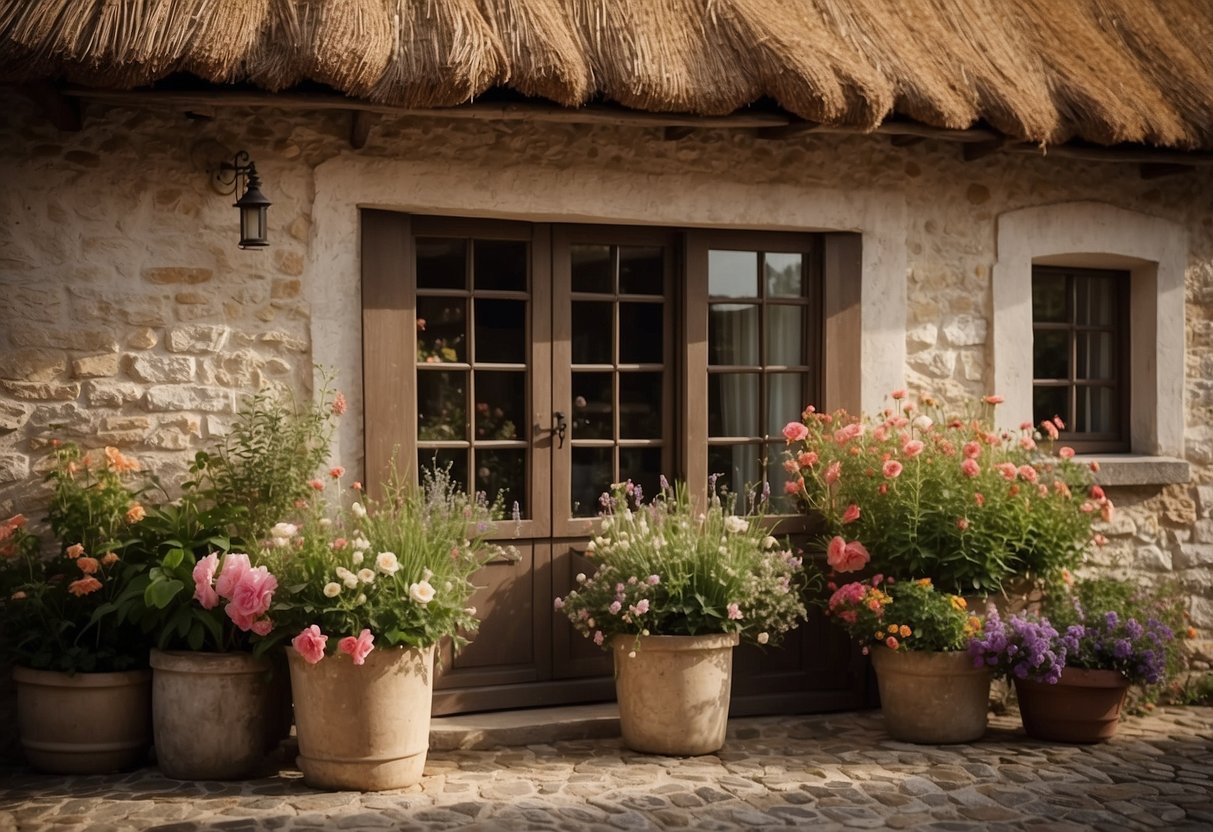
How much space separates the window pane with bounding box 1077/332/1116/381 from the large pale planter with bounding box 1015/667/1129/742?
2073mm

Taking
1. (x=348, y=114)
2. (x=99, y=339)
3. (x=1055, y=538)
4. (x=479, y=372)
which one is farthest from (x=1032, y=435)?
(x=99, y=339)

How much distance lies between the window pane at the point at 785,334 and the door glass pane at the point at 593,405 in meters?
0.81

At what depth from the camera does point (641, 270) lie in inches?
247

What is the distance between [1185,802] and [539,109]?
355 cm

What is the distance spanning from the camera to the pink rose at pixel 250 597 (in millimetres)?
4859

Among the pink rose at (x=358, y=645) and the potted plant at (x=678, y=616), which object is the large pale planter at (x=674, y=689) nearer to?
the potted plant at (x=678, y=616)

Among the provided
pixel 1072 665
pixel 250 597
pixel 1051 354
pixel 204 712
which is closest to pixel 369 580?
pixel 250 597

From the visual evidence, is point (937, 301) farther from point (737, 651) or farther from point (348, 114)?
point (348, 114)

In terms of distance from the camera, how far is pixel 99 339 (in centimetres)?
537

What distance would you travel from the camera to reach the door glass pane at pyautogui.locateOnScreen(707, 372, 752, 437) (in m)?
6.37

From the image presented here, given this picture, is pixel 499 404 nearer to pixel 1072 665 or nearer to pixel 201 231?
pixel 201 231

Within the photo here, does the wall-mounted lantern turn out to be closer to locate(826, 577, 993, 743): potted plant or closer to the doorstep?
the doorstep

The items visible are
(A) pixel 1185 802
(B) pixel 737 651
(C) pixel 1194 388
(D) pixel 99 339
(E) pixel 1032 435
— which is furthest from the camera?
(C) pixel 1194 388

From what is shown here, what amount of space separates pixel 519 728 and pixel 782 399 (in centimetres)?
198
